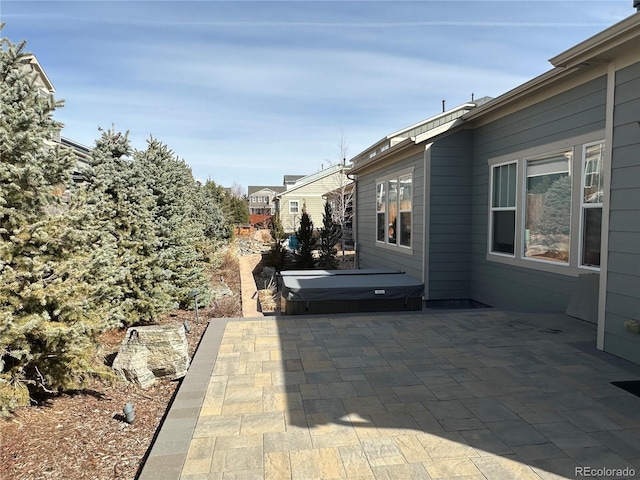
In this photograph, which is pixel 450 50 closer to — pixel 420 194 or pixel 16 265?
pixel 420 194

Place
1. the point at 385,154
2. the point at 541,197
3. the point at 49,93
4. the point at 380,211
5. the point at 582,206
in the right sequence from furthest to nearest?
the point at 380,211 → the point at 385,154 → the point at 541,197 → the point at 582,206 → the point at 49,93

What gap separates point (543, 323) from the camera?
536cm

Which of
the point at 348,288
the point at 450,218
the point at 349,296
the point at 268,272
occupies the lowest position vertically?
the point at 268,272

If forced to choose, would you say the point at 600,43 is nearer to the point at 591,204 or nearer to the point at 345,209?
the point at 591,204

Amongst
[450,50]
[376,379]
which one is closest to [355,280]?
[376,379]

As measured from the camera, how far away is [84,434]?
303 cm

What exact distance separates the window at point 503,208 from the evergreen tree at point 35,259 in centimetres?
601

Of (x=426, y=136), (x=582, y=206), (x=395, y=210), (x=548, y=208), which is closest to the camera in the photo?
(x=582, y=206)

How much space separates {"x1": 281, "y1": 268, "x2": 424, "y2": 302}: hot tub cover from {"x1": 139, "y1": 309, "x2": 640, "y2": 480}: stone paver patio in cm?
124

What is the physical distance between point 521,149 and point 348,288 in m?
3.47

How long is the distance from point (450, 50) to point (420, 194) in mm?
5068

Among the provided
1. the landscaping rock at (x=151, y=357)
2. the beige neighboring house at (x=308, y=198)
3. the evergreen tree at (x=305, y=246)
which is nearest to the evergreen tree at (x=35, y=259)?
the landscaping rock at (x=151, y=357)

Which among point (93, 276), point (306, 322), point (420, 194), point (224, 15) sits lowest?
point (306, 322)

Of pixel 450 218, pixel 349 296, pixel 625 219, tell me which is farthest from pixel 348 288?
pixel 625 219
